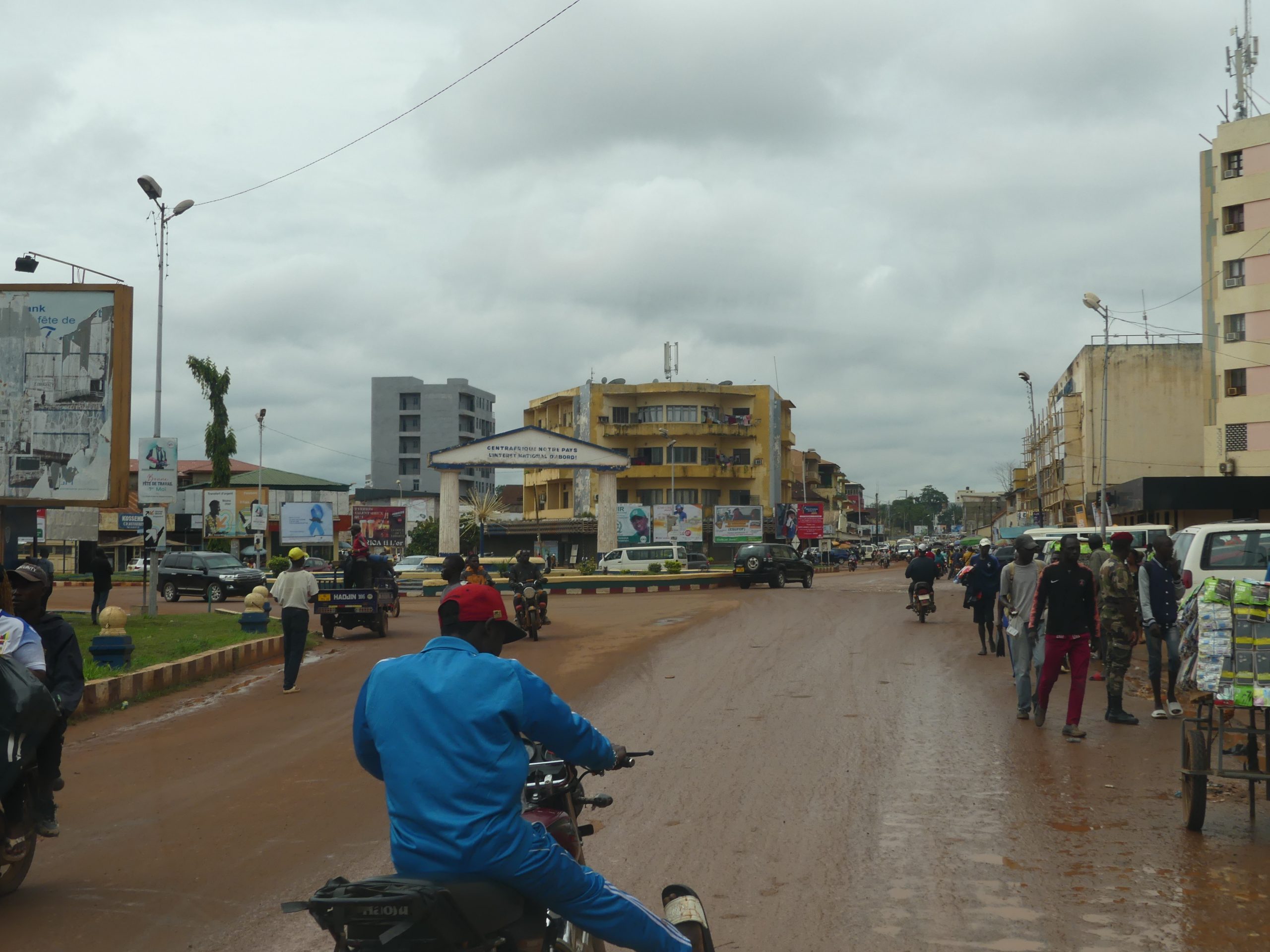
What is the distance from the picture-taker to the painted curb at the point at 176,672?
13094 millimetres

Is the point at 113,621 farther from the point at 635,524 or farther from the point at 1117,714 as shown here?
the point at 635,524

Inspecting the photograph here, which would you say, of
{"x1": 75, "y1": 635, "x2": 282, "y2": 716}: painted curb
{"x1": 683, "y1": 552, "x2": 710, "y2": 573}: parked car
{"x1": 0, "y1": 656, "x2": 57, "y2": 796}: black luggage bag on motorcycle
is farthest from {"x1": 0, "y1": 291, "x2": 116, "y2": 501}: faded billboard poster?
{"x1": 683, "y1": 552, "x2": 710, "y2": 573}: parked car

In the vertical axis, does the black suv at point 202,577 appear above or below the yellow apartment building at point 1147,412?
below

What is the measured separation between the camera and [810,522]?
7475 cm

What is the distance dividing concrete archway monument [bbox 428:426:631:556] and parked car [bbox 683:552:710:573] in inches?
192

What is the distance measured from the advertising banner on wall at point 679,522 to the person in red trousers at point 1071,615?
179 ft

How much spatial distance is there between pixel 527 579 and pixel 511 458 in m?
26.8

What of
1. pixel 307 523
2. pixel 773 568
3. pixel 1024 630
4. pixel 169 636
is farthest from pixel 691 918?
pixel 307 523

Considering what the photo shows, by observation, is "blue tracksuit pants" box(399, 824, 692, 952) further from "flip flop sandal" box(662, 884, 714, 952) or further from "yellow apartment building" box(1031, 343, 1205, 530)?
"yellow apartment building" box(1031, 343, 1205, 530)

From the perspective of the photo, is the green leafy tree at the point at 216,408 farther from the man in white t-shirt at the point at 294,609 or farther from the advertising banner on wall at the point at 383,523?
the man in white t-shirt at the point at 294,609

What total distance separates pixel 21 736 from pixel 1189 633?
6779 mm

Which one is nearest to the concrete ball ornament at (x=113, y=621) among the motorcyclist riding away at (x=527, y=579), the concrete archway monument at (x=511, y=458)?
the motorcyclist riding away at (x=527, y=579)

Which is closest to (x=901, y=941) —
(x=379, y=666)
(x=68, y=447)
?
(x=379, y=666)

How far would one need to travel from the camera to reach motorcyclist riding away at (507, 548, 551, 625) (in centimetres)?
2195
